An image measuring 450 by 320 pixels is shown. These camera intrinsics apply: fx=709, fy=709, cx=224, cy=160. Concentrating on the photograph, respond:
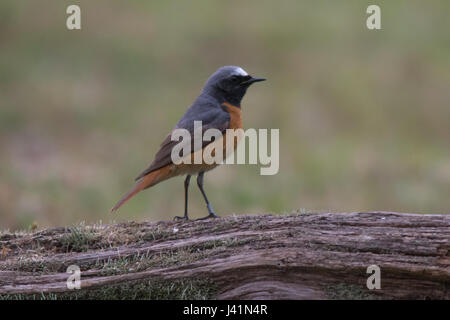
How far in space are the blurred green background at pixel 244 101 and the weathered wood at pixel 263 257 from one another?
504 cm

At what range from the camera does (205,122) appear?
23.7 ft

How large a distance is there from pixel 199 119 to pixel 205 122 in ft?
0.23

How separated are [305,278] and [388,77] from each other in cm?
1342

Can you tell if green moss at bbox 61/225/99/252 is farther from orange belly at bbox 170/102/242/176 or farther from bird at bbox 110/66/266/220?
orange belly at bbox 170/102/242/176

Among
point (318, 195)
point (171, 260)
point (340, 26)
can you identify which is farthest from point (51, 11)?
point (171, 260)

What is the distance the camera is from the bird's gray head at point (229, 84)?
7570mm

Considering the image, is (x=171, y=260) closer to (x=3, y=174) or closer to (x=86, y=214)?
(x=86, y=214)

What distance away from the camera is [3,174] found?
41.3ft

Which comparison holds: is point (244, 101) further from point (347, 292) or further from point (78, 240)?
point (347, 292)

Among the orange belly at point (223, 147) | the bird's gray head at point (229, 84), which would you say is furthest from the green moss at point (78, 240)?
the bird's gray head at point (229, 84)

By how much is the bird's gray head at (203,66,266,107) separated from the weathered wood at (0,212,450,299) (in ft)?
6.20

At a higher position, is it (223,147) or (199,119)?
(199,119)

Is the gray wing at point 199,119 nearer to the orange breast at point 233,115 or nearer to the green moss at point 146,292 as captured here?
the orange breast at point 233,115

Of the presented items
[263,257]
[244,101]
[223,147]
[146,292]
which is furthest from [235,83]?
[244,101]
